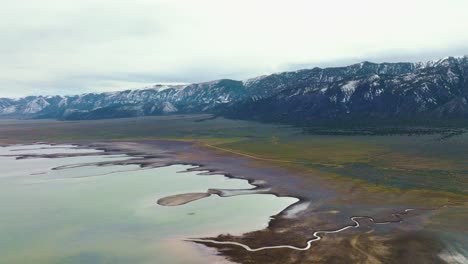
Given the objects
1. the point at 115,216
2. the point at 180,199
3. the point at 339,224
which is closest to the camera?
the point at 339,224

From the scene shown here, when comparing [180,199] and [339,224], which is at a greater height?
[339,224]

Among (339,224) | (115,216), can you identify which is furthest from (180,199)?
(339,224)

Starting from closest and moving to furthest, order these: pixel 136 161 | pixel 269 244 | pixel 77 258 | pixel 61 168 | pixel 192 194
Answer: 1. pixel 77 258
2. pixel 269 244
3. pixel 192 194
4. pixel 61 168
5. pixel 136 161

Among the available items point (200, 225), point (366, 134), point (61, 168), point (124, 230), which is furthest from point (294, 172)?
point (366, 134)

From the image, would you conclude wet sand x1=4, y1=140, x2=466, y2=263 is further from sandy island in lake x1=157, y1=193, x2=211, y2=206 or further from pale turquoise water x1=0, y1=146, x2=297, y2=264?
pale turquoise water x1=0, y1=146, x2=297, y2=264

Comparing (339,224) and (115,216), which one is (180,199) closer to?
(115,216)

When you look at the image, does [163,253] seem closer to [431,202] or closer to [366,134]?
[431,202]
